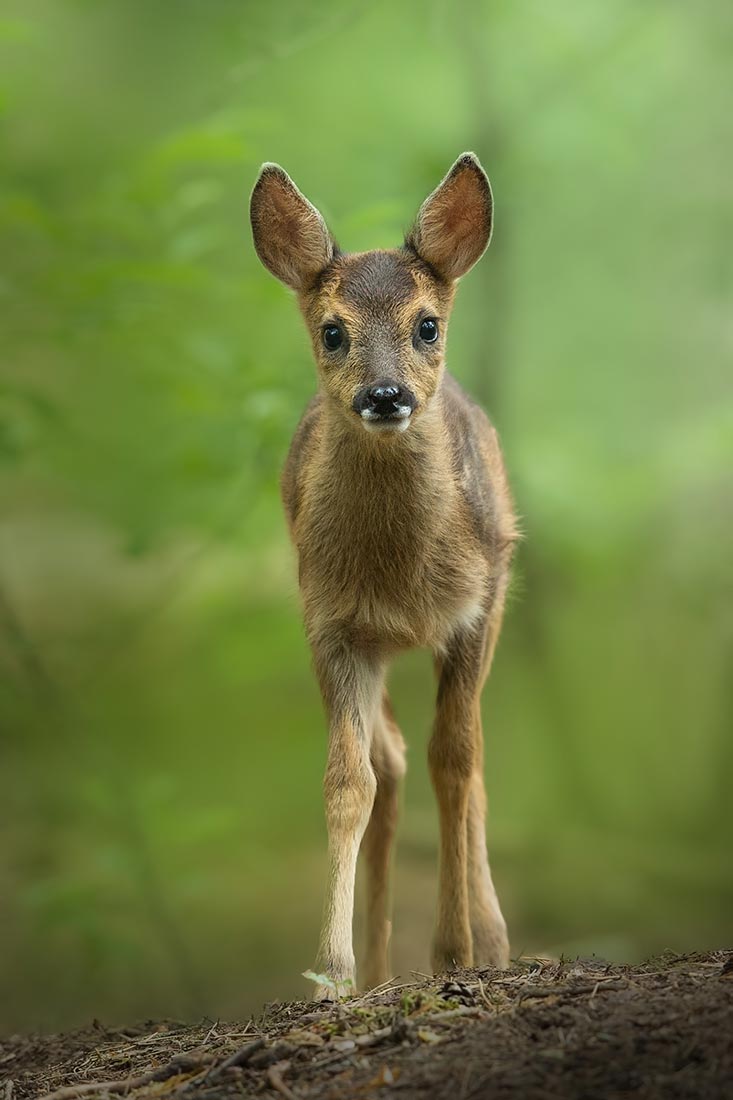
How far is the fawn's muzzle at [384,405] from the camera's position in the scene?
19.4 ft

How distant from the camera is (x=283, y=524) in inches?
388

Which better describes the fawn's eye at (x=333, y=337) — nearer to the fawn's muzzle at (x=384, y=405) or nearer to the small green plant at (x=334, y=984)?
the fawn's muzzle at (x=384, y=405)

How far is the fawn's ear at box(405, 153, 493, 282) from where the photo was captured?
6656 millimetres

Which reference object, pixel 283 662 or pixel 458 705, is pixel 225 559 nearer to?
pixel 283 662

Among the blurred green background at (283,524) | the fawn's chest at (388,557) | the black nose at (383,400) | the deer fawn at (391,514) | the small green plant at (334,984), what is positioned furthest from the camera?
the blurred green background at (283,524)

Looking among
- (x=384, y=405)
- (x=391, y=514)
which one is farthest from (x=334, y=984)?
(x=384, y=405)

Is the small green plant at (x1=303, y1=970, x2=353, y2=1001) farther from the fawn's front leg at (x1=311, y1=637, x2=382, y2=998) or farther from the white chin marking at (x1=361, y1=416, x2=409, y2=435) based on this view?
the white chin marking at (x1=361, y1=416, x2=409, y2=435)

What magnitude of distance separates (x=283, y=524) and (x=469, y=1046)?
5.85m

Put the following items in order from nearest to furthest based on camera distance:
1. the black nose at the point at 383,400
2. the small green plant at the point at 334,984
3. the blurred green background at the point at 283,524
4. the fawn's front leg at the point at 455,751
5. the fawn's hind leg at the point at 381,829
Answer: the small green plant at the point at 334,984, the black nose at the point at 383,400, the fawn's front leg at the point at 455,751, the fawn's hind leg at the point at 381,829, the blurred green background at the point at 283,524

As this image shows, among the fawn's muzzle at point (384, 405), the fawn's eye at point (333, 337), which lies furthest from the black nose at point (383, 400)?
the fawn's eye at point (333, 337)

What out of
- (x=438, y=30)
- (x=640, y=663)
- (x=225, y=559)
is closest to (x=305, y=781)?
(x=225, y=559)

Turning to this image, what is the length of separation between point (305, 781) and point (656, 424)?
13.4ft

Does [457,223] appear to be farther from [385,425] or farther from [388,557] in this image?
[388,557]

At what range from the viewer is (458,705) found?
6836mm
